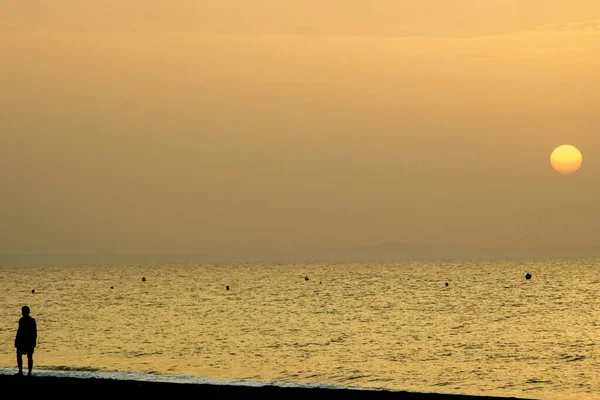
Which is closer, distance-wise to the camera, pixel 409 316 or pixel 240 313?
pixel 409 316

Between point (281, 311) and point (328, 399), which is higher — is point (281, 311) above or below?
above

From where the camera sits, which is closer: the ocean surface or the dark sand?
the dark sand

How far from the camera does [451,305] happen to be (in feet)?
384

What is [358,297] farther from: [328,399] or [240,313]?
[328,399]

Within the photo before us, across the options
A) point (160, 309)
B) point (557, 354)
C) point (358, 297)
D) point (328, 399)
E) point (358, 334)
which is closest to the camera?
point (328, 399)

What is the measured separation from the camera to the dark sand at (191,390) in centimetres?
3095

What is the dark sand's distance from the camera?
3095 cm

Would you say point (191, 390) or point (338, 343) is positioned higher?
point (338, 343)

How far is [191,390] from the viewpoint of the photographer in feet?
106

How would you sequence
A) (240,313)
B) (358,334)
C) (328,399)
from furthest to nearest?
(240,313), (358,334), (328,399)

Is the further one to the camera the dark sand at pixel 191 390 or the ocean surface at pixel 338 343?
the ocean surface at pixel 338 343

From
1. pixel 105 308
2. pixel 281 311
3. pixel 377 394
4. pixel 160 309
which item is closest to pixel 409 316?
pixel 281 311

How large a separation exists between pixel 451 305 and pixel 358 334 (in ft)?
147

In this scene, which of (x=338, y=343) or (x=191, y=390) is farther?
(x=338, y=343)
